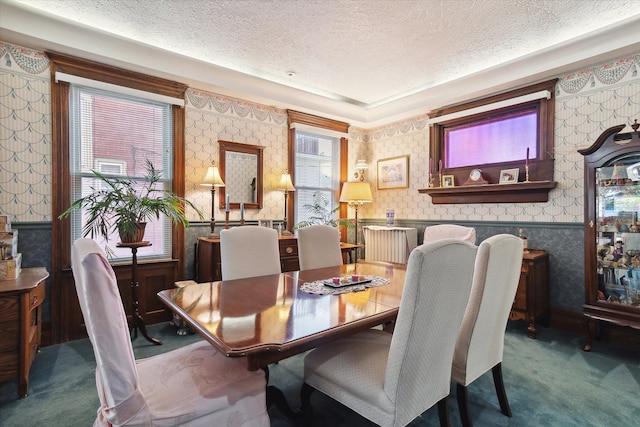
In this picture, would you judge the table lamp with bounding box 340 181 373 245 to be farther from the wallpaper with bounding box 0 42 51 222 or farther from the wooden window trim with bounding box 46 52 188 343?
the wallpaper with bounding box 0 42 51 222

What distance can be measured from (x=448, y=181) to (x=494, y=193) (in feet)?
1.87

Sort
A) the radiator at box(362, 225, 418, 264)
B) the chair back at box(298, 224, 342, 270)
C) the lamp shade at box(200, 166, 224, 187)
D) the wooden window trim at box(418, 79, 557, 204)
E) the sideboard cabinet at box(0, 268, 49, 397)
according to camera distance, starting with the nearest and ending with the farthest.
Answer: the sideboard cabinet at box(0, 268, 49, 397)
the chair back at box(298, 224, 342, 270)
the wooden window trim at box(418, 79, 557, 204)
the lamp shade at box(200, 166, 224, 187)
the radiator at box(362, 225, 418, 264)

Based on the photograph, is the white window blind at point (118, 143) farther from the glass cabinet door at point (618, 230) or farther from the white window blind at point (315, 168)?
the glass cabinet door at point (618, 230)

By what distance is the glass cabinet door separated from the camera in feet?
8.45

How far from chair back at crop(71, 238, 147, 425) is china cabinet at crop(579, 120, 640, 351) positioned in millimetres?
3314

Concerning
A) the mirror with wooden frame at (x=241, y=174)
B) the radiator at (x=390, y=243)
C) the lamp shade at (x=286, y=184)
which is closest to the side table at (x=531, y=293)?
the radiator at (x=390, y=243)

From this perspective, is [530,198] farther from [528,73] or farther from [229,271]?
[229,271]

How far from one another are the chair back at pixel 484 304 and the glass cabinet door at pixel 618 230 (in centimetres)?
167

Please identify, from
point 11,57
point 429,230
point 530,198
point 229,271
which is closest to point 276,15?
point 229,271

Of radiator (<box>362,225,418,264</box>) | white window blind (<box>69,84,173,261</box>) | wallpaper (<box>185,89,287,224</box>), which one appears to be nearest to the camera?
white window blind (<box>69,84,173,261</box>)

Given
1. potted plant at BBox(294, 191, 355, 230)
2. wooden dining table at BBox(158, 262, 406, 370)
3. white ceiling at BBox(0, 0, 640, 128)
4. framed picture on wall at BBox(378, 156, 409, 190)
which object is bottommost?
wooden dining table at BBox(158, 262, 406, 370)

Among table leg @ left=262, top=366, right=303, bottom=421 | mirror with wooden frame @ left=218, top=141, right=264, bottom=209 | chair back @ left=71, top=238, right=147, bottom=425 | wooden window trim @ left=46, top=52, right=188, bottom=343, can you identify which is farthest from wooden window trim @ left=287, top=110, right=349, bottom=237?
chair back @ left=71, top=238, right=147, bottom=425

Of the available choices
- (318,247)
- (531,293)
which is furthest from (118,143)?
(531,293)

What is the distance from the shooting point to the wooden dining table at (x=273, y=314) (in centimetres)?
114
